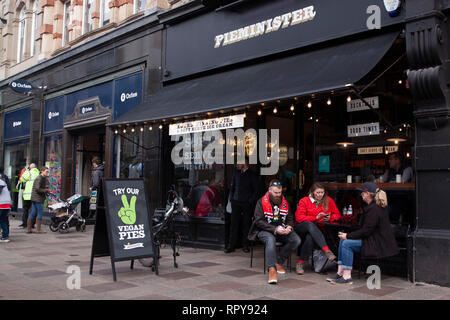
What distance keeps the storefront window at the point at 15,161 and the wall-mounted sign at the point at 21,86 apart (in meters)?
2.83

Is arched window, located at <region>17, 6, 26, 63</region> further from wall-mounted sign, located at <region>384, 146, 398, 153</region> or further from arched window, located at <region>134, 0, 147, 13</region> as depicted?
wall-mounted sign, located at <region>384, 146, 398, 153</region>

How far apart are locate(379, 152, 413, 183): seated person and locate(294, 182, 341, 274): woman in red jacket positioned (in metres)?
1.12

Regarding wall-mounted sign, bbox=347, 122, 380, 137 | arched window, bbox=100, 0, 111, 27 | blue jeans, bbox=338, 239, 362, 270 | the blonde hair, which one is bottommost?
blue jeans, bbox=338, 239, 362, 270

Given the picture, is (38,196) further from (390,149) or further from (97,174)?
(390,149)

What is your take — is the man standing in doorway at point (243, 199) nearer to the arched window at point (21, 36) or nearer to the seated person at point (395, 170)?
the seated person at point (395, 170)

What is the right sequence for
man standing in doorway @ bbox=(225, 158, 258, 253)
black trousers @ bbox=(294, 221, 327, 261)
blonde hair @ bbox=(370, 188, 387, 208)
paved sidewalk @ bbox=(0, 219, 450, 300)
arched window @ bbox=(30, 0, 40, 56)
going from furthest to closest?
1. arched window @ bbox=(30, 0, 40, 56)
2. man standing in doorway @ bbox=(225, 158, 258, 253)
3. black trousers @ bbox=(294, 221, 327, 261)
4. blonde hair @ bbox=(370, 188, 387, 208)
5. paved sidewalk @ bbox=(0, 219, 450, 300)

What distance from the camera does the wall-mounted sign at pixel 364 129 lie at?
800 centimetres

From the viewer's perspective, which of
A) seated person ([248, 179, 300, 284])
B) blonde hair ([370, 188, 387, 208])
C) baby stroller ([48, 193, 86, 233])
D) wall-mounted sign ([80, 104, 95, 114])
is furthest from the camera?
wall-mounted sign ([80, 104, 95, 114])

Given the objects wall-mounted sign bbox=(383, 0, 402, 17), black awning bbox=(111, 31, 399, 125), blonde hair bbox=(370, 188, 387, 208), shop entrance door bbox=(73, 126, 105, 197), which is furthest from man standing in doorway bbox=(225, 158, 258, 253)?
shop entrance door bbox=(73, 126, 105, 197)

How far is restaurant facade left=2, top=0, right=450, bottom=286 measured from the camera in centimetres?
645

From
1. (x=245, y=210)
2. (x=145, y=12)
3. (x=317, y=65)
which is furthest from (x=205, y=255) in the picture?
(x=145, y=12)

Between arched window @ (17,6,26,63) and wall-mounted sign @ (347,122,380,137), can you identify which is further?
arched window @ (17,6,26,63)

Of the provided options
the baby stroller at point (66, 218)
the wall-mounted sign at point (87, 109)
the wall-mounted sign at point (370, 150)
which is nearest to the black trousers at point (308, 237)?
the wall-mounted sign at point (370, 150)
